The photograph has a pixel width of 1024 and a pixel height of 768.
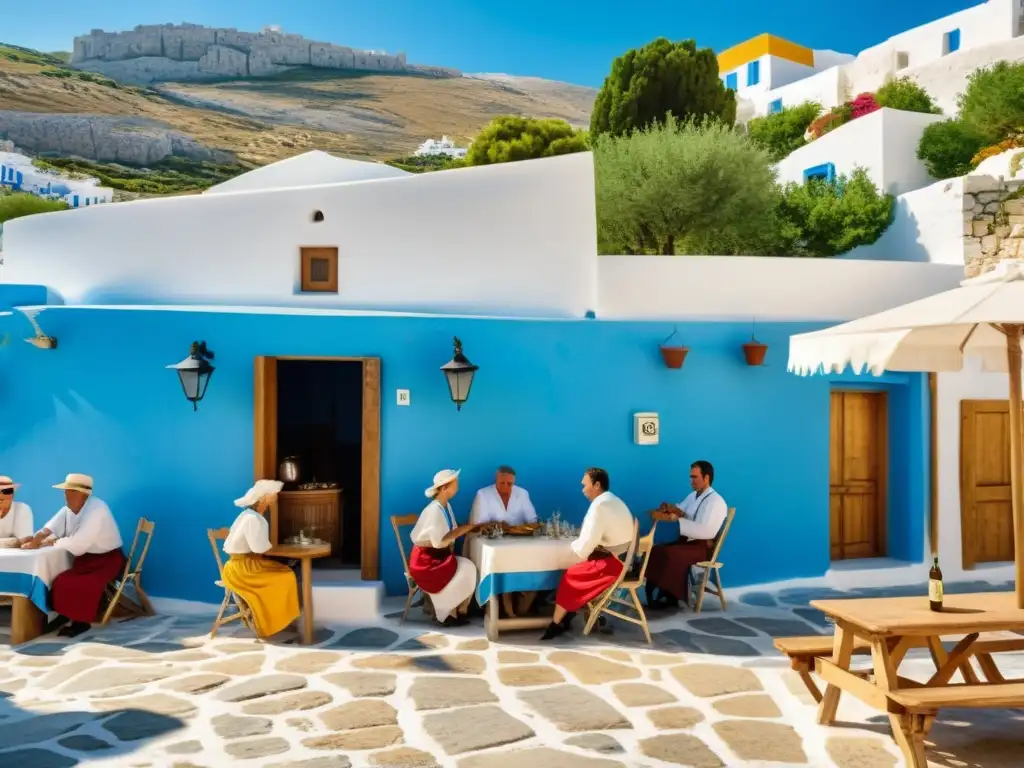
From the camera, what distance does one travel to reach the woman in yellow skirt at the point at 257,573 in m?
6.91

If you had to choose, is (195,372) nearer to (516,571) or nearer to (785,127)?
(516,571)

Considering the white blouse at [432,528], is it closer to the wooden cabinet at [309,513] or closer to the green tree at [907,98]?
the wooden cabinet at [309,513]

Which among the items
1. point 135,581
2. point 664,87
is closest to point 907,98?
point 664,87

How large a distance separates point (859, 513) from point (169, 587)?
24.4 feet

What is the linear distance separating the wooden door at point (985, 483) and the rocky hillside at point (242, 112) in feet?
160

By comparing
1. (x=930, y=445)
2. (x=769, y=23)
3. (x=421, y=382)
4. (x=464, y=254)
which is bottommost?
(x=930, y=445)

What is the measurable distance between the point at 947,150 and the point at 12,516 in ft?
58.6

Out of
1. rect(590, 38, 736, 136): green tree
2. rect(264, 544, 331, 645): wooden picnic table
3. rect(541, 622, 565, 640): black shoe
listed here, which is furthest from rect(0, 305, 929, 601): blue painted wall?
rect(590, 38, 736, 136): green tree

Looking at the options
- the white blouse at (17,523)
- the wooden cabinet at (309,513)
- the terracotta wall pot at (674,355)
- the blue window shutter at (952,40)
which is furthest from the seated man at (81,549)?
the blue window shutter at (952,40)

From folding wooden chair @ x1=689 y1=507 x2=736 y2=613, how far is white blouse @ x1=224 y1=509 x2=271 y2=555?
13.0ft

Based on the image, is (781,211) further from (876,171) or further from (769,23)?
(769,23)

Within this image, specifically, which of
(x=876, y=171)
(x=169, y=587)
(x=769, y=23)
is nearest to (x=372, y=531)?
(x=169, y=587)

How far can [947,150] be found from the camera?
57.4 ft

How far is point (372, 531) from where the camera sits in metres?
8.06
